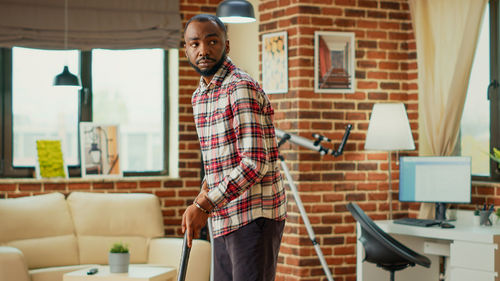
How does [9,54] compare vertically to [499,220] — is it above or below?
above

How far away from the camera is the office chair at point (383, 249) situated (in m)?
4.24

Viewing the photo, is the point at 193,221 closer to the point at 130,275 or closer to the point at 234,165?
the point at 234,165

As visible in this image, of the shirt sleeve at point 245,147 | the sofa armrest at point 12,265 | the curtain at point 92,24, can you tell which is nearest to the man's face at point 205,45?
the shirt sleeve at point 245,147

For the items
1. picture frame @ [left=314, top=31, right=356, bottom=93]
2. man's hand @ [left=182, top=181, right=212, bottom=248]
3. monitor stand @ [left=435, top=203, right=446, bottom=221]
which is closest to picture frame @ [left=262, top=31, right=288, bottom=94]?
picture frame @ [left=314, top=31, right=356, bottom=93]

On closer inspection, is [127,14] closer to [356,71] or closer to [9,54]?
[9,54]

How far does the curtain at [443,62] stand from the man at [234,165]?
333 cm

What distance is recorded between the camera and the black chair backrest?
A: 424 centimetres

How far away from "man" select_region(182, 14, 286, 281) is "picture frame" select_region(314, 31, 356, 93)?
3227mm

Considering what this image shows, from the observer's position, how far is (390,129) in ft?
16.9

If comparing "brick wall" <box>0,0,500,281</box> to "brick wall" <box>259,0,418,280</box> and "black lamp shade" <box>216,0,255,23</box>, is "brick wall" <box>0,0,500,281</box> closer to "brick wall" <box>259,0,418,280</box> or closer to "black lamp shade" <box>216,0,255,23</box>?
"brick wall" <box>259,0,418,280</box>

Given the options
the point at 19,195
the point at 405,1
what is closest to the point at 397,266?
the point at 405,1

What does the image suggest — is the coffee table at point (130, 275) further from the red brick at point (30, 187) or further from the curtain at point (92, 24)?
the curtain at point (92, 24)

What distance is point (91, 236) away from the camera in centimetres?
557

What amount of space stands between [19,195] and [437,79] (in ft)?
10.9
